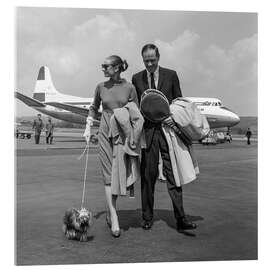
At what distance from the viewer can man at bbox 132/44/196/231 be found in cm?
393

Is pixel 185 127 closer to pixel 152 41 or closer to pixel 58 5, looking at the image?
pixel 152 41

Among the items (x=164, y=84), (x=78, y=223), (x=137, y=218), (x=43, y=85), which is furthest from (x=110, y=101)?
(x=43, y=85)

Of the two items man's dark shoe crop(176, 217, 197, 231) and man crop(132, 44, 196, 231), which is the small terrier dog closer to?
man crop(132, 44, 196, 231)

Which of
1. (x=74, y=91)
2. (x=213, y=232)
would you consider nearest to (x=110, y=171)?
(x=213, y=232)

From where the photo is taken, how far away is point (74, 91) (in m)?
5.42

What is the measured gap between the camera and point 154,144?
12.9 feet

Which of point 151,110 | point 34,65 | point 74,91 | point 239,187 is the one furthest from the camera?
point 239,187

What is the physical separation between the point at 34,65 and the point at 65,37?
54cm

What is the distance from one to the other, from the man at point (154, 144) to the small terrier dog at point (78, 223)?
68 cm

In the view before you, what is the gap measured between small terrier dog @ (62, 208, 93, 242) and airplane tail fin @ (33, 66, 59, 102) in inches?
80.9

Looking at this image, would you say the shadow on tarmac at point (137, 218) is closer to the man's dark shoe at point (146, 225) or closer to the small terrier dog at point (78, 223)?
the man's dark shoe at point (146, 225)

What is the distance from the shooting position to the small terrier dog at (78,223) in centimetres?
355

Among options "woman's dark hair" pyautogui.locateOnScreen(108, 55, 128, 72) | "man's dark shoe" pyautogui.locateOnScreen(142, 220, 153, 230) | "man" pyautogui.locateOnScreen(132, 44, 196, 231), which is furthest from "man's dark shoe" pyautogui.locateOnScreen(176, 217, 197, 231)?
"woman's dark hair" pyautogui.locateOnScreen(108, 55, 128, 72)

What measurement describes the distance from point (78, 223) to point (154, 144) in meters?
1.06
